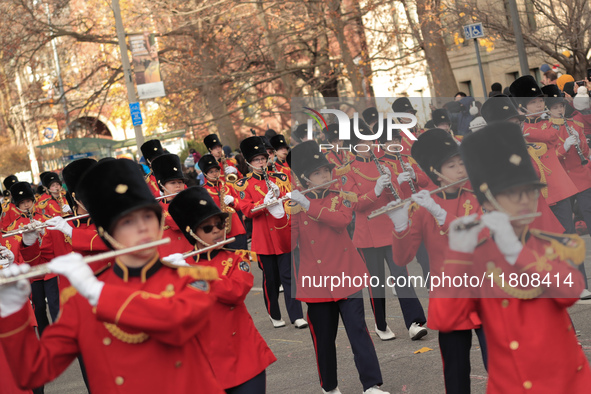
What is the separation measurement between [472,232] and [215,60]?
22.5 metres

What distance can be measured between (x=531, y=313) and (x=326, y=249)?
131 inches

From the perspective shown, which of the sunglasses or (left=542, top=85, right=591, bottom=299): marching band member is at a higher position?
the sunglasses

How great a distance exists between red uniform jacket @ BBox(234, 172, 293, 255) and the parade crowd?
0.03 meters

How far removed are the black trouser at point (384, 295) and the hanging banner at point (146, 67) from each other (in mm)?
13674

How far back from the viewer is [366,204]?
27.0ft

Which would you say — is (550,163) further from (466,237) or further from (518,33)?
(518,33)

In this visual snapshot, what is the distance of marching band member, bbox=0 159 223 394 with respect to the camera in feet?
11.5

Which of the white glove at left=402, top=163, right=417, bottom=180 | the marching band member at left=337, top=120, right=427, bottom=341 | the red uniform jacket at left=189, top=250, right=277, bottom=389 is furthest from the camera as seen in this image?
the marching band member at left=337, top=120, right=427, bottom=341

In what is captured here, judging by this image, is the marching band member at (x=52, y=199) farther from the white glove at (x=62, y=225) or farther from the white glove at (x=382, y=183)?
the white glove at (x=382, y=183)

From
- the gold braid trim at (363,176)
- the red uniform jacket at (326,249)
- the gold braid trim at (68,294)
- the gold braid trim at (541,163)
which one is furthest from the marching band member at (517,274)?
the gold braid trim at (363,176)

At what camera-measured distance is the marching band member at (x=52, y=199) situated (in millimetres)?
12883

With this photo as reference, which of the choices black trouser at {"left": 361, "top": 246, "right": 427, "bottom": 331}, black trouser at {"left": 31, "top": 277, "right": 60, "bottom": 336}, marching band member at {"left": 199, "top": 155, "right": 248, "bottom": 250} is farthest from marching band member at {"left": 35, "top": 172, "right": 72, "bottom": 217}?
black trouser at {"left": 361, "top": 246, "right": 427, "bottom": 331}

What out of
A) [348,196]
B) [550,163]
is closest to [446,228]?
[348,196]

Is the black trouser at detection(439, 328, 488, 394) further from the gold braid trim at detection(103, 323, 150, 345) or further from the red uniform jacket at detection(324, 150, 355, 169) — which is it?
the red uniform jacket at detection(324, 150, 355, 169)
